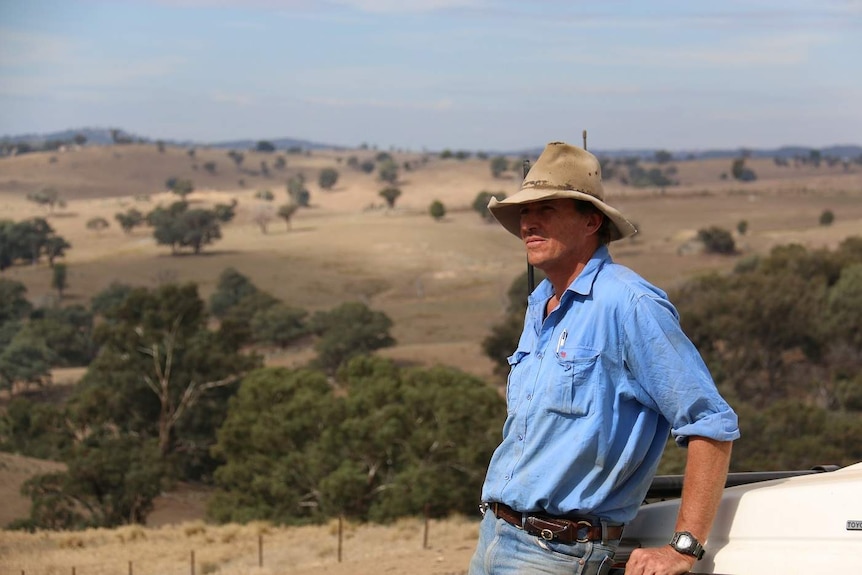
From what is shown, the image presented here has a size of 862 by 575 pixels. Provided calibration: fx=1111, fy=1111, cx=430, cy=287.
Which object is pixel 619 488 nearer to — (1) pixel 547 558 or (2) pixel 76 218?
(1) pixel 547 558

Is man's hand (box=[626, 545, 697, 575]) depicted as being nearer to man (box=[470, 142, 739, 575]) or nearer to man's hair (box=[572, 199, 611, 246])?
man (box=[470, 142, 739, 575])

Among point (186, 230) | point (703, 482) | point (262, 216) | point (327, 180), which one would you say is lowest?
point (186, 230)

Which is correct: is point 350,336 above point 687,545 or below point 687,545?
below

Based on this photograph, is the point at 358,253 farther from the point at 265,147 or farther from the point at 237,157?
the point at 265,147

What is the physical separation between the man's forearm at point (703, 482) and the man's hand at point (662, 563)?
5 centimetres

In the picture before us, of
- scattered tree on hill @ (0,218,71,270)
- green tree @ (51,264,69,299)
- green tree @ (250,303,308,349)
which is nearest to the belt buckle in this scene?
green tree @ (250,303,308,349)

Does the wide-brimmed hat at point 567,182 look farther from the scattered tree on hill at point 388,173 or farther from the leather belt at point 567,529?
the scattered tree on hill at point 388,173

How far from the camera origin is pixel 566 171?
8.93 ft

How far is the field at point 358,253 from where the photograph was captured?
1363 cm

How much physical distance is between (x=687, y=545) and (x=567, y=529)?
0.92ft

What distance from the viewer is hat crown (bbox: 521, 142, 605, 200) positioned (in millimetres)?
2717

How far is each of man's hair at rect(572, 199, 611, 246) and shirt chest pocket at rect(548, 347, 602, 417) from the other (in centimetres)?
36

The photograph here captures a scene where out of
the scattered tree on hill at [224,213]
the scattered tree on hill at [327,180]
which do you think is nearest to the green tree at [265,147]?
the scattered tree on hill at [327,180]

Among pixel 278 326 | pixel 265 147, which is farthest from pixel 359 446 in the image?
pixel 265 147
